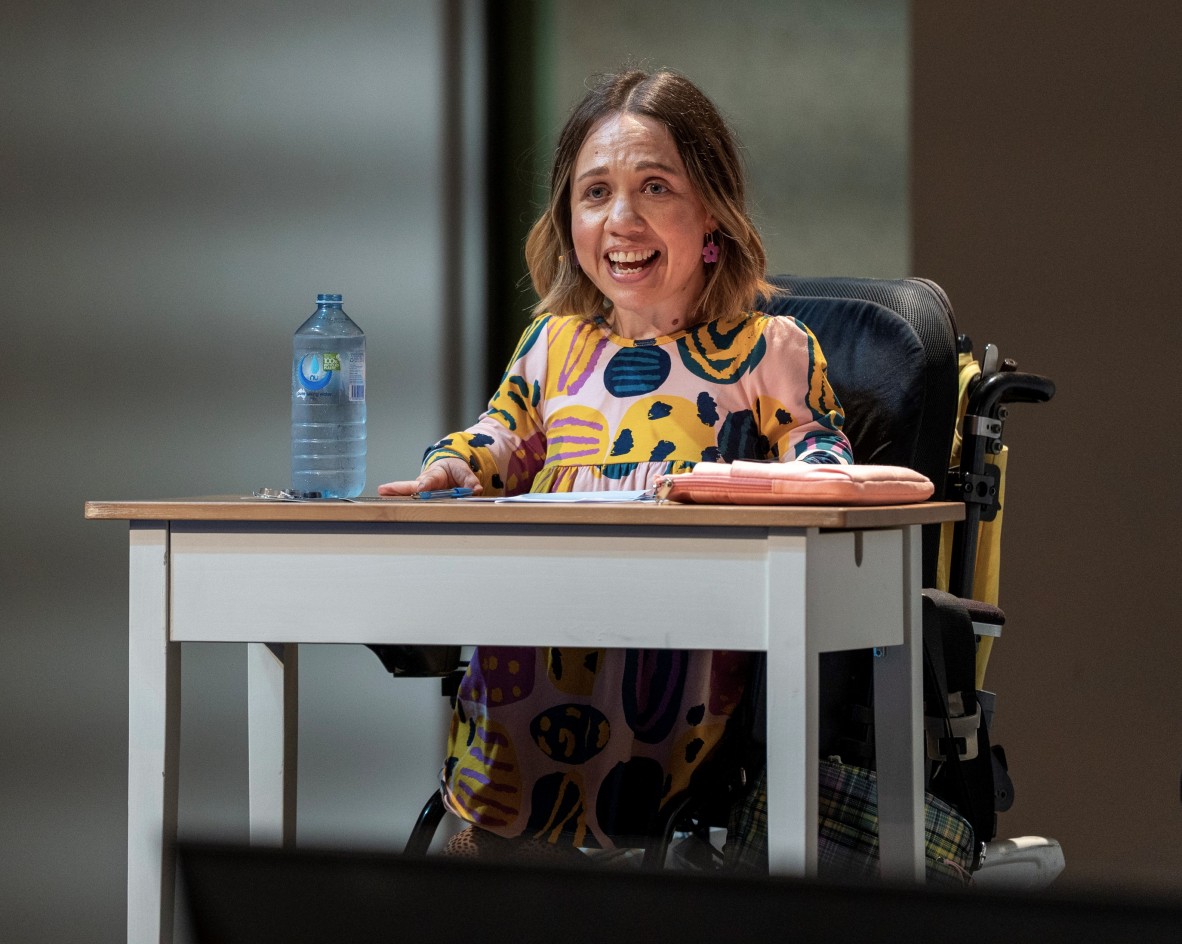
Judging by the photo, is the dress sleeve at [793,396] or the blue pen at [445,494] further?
the dress sleeve at [793,396]

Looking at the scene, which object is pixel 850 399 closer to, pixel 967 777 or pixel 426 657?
pixel 967 777

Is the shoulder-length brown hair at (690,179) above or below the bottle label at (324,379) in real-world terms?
above

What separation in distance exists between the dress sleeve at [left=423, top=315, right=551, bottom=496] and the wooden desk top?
37 cm

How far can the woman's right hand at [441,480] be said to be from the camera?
1540mm

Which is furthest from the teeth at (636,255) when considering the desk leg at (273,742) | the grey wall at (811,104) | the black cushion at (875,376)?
the grey wall at (811,104)

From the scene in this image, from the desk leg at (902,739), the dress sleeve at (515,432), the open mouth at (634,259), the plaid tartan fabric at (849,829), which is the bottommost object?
the plaid tartan fabric at (849,829)

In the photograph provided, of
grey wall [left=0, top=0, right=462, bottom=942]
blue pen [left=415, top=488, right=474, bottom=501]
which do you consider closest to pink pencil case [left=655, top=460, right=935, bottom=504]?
blue pen [left=415, top=488, right=474, bottom=501]

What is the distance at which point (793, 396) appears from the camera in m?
1.69

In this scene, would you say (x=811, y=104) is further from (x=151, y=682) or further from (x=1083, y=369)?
(x=151, y=682)

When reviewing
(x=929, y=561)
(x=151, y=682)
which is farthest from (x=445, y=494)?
(x=929, y=561)

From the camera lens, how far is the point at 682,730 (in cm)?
165

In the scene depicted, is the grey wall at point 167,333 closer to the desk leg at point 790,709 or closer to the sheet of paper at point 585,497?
the sheet of paper at point 585,497

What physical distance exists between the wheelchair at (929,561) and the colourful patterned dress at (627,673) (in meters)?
0.06

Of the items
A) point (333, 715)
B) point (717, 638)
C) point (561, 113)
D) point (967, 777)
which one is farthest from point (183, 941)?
point (561, 113)
